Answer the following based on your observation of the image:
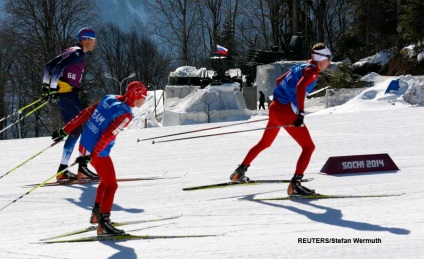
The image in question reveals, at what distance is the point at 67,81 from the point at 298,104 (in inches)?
134

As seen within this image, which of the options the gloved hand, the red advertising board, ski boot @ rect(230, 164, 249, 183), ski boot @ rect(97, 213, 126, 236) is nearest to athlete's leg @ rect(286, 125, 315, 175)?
ski boot @ rect(230, 164, 249, 183)

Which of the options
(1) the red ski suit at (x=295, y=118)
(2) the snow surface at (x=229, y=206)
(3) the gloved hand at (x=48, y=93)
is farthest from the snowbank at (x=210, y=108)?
(1) the red ski suit at (x=295, y=118)

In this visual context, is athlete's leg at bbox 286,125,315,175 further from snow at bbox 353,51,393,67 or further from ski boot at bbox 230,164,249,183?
snow at bbox 353,51,393,67

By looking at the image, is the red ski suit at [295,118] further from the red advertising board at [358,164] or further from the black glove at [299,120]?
the red advertising board at [358,164]

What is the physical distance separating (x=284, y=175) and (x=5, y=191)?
3.83m

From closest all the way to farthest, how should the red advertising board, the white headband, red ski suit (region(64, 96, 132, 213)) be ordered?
red ski suit (region(64, 96, 132, 213)) → the white headband → the red advertising board

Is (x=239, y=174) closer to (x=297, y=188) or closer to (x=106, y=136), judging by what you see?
(x=297, y=188)

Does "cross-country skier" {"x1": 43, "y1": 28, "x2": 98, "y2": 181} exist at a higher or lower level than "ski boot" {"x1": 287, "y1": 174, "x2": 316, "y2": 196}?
higher

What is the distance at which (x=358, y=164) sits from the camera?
335 inches

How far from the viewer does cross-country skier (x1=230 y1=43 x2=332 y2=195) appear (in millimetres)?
6906

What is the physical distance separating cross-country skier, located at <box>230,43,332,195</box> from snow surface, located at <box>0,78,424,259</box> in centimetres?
42

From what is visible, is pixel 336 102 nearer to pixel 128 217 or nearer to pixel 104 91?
pixel 128 217

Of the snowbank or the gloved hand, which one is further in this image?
the snowbank

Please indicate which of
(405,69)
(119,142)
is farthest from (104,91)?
(119,142)
